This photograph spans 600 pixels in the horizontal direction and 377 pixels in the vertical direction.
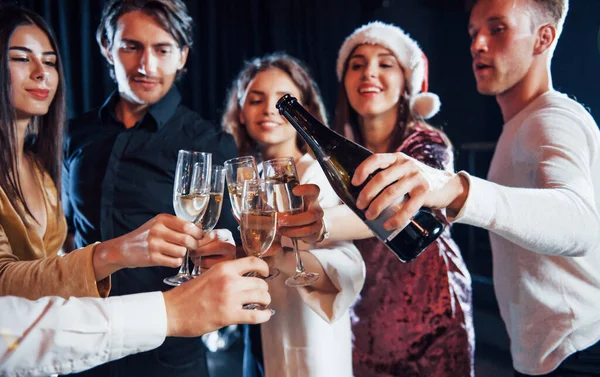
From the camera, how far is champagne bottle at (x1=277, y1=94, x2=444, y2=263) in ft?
3.07

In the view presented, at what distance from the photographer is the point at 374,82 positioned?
1707mm

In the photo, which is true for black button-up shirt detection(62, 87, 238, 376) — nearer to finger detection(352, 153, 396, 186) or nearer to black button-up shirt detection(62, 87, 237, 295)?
black button-up shirt detection(62, 87, 237, 295)

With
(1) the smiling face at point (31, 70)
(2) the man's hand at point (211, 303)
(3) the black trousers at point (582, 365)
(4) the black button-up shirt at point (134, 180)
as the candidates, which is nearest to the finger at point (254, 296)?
(2) the man's hand at point (211, 303)

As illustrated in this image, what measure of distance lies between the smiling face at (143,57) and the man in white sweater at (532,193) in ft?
3.39

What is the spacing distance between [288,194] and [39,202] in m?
0.86

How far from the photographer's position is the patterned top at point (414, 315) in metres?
1.60

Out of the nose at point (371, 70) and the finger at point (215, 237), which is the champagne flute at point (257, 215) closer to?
the finger at point (215, 237)

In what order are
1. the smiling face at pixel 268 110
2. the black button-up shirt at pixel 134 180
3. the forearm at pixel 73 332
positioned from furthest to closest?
the smiling face at pixel 268 110
the black button-up shirt at pixel 134 180
the forearm at pixel 73 332

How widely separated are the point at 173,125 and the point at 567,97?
1264 mm

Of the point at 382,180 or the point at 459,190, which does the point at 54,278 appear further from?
the point at 459,190

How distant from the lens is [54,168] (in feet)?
4.77

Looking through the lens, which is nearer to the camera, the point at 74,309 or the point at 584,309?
the point at 74,309

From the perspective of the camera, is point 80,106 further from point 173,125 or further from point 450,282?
point 450,282

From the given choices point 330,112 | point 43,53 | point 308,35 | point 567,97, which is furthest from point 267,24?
point 567,97
